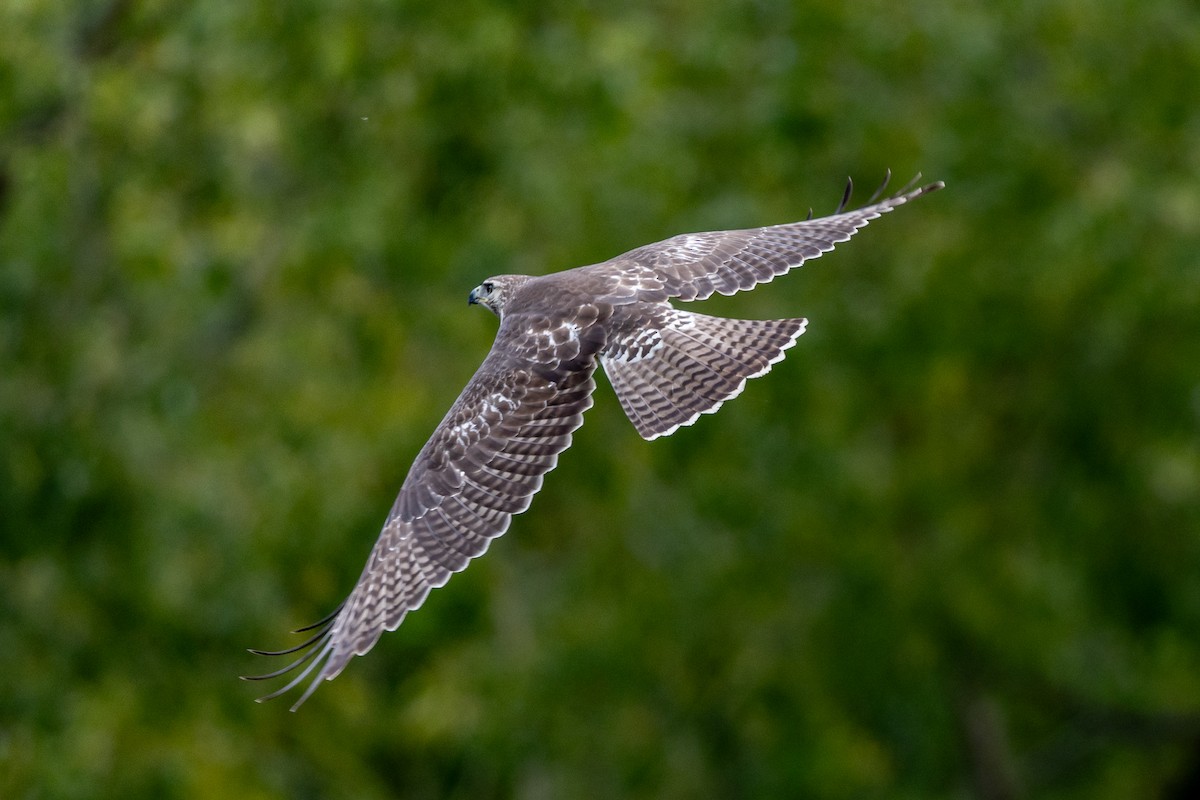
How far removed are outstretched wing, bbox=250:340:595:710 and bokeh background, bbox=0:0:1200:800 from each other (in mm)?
4913

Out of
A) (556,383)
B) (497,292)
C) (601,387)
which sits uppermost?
(556,383)

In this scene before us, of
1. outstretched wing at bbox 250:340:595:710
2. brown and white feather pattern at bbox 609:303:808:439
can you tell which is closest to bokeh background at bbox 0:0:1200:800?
outstretched wing at bbox 250:340:595:710

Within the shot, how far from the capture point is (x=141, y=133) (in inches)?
482

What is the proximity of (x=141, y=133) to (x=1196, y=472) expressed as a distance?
322 inches

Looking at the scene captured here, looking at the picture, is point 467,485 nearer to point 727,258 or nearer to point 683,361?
point 683,361

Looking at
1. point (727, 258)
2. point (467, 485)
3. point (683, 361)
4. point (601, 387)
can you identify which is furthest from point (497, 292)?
point (601, 387)

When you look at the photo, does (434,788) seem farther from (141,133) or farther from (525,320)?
(525,320)

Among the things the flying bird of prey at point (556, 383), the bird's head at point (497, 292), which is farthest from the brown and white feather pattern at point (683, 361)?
the bird's head at point (497, 292)

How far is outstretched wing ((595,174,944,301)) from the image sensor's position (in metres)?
7.13

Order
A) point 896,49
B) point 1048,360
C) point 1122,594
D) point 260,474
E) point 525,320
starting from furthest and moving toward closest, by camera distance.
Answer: point 1122,594
point 1048,360
point 896,49
point 260,474
point 525,320

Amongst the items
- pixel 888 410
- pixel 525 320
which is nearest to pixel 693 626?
pixel 888 410

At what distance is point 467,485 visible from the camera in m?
6.59

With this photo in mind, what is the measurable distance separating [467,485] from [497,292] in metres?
1.41

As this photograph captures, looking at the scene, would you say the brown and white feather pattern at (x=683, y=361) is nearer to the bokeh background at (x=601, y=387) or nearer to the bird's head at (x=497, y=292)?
the bird's head at (x=497, y=292)
